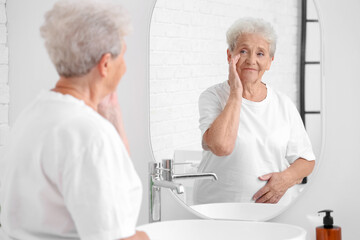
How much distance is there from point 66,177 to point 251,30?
0.89m

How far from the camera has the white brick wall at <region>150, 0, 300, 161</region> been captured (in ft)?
5.52

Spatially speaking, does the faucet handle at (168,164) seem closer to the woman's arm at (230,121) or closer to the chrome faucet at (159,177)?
the chrome faucet at (159,177)

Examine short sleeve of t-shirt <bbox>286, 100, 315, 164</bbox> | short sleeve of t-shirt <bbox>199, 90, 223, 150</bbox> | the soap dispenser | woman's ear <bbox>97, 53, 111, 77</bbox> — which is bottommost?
the soap dispenser

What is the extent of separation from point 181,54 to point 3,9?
0.73 m

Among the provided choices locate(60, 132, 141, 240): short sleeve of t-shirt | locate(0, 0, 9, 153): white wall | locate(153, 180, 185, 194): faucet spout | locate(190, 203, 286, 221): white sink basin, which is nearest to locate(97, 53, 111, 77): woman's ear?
locate(60, 132, 141, 240): short sleeve of t-shirt

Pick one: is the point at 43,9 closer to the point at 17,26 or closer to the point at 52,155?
the point at 17,26

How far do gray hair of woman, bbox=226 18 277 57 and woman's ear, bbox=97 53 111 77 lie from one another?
636mm

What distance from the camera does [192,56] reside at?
1845 mm

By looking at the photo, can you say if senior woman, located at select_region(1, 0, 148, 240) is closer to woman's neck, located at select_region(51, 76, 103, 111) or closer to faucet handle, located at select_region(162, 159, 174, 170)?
woman's neck, located at select_region(51, 76, 103, 111)

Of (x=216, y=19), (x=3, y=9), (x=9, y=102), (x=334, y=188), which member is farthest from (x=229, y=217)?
(x=3, y=9)

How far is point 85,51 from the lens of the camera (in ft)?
3.87

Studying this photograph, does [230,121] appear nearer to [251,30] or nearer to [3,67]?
[251,30]

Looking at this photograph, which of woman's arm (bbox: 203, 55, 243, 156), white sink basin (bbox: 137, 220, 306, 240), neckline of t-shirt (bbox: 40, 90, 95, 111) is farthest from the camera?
woman's arm (bbox: 203, 55, 243, 156)

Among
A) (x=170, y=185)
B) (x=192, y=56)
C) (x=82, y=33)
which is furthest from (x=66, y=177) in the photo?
(x=192, y=56)
